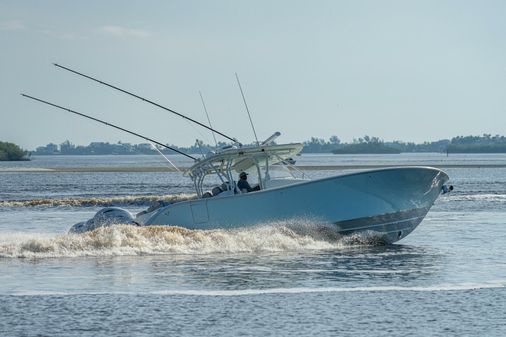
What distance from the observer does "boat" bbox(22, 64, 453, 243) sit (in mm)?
29438

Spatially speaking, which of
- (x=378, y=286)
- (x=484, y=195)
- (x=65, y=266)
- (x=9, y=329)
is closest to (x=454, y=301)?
(x=378, y=286)

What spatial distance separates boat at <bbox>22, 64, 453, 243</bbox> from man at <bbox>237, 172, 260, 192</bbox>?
3 cm

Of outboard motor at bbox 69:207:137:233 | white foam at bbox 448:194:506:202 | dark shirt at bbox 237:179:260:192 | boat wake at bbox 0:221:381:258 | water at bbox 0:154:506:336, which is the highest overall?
dark shirt at bbox 237:179:260:192

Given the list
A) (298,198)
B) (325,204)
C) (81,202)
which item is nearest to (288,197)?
(298,198)

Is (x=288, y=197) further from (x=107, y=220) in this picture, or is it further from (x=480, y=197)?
(x=480, y=197)

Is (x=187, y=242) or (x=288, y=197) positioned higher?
(x=288, y=197)

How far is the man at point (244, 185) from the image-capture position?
30.1 metres

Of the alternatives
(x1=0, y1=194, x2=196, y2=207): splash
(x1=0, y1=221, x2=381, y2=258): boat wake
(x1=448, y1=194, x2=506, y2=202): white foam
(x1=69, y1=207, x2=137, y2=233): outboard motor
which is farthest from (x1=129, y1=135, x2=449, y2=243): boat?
(x1=448, y1=194, x2=506, y2=202): white foam

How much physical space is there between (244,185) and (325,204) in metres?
2.19

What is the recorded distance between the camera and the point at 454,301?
21.2 meters

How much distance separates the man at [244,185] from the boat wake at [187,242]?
1.03 m

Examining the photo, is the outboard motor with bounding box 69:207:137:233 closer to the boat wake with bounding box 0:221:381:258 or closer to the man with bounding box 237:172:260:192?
the boat wake with bounding box 0:221:381:258

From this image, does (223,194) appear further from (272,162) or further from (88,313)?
(88,313)

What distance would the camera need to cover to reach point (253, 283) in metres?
23.9
